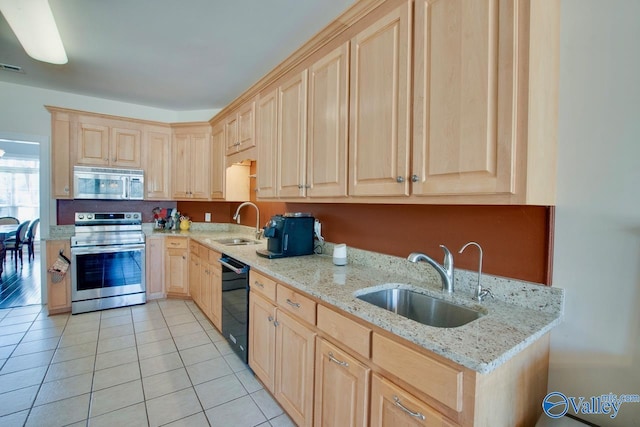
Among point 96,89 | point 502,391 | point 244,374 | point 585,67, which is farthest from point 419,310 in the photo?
point 96,89

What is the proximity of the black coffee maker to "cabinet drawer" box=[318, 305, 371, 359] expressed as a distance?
86 cm

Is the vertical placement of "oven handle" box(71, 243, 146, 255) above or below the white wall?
below

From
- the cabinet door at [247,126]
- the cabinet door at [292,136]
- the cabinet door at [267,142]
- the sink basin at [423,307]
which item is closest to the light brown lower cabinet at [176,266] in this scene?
the cabinet door at [247,126]

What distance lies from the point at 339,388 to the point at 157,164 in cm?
385

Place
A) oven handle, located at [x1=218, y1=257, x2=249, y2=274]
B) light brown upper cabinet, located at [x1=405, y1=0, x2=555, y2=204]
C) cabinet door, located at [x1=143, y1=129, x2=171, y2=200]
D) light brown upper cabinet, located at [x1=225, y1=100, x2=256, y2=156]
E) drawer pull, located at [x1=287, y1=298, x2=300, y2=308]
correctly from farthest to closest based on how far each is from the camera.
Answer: cabinet door, located at [x1=143, y1=129, x2=171, y2=200]
light brown upper cabinet, located at [x1=225, y1=100, x2=256, y2=156]
oven handle, located at [x1=218, y1=257, x2=249, y2=274]
drawer pull, located at [x1=287, y1=298, x2=300, y2=308]
light brown upper cabinet, located at [x1=405, y1=0, x2=555, y2=204]

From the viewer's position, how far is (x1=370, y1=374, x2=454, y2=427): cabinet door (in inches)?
37.4

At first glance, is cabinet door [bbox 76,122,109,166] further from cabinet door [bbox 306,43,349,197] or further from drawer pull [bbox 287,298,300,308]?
drawer pull [bbox 287,298,300,308]

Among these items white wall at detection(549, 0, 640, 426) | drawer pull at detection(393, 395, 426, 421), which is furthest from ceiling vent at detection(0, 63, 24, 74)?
white wall at detection(549, 0, 640, 426)

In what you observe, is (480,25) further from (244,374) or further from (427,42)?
(244,374)

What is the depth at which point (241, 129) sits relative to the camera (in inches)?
122

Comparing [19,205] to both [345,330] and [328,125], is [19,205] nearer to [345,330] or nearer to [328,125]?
[328,125]

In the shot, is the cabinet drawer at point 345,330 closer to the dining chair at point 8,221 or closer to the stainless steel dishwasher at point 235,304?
the stainless steel dishwasher at point 235,304

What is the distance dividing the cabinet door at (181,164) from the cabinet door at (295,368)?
2.98 metres

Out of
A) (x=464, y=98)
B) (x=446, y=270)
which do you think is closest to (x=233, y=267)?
(x=446, y=270)
